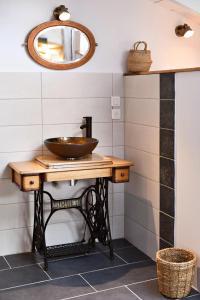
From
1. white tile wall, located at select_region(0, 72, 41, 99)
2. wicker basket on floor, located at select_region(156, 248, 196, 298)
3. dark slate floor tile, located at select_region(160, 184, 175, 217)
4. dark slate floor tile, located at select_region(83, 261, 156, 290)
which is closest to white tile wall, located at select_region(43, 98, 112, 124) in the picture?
white tile wall, located at select_region(0, 72, 41, 99)

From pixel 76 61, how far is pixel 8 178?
1111 millimetres

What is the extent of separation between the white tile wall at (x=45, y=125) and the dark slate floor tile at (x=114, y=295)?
0.94 meters

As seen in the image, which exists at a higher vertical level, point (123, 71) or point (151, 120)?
point (123, 71)

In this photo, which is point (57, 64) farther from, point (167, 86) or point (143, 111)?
point (167, 86)

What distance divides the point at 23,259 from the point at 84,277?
0.62 meters

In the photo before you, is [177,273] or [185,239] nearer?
[177,273]

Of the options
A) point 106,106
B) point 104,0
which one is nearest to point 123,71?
point 106,106

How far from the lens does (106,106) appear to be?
4.11m

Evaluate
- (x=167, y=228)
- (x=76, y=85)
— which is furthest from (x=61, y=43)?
(x=167, y=228)

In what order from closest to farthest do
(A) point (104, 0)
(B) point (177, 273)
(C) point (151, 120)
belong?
(B) point (177, 273) < (C) point (151, 120) < (A) point (104, 0)

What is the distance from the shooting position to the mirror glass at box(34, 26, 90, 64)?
381 cm

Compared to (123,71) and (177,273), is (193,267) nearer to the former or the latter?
(177,273)

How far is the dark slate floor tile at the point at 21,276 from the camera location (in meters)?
3.39

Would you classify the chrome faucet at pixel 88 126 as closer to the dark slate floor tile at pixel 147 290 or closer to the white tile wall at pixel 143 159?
the white tile wall at pixel 143 159
